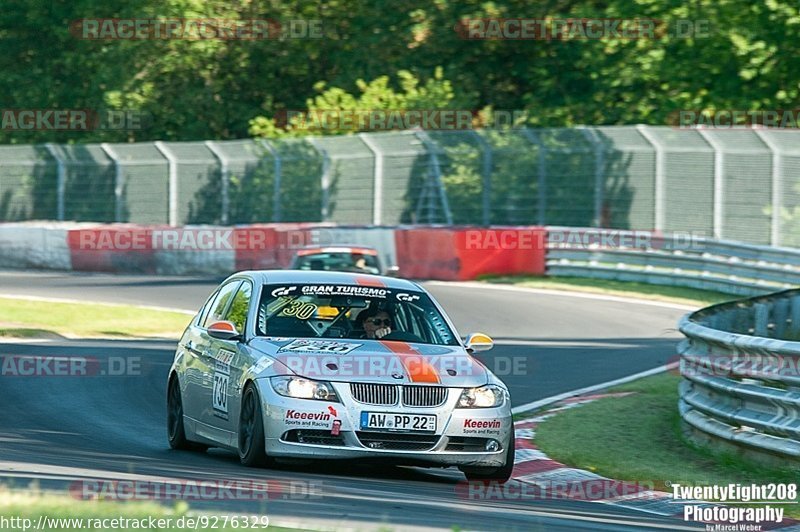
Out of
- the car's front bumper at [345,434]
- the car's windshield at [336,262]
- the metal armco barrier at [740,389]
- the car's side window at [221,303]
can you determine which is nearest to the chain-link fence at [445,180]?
the car's windshield at [336,262]

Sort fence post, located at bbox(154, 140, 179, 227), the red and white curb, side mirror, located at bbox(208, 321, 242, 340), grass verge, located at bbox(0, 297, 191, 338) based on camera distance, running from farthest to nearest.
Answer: fence post, located at bbox(154, 140, 179, 227) → grass verge, located at bbox(0, 297, 191, 338) → side mirror, located at bbox(208, 321, 242, 340) → the red and white curb

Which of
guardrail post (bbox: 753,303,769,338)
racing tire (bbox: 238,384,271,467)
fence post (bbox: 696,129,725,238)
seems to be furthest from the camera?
fence post (bbox: 696,129,725,238)

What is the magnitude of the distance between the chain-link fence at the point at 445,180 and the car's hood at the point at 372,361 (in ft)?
61.1

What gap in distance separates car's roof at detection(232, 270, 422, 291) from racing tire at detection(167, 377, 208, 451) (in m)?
1.15

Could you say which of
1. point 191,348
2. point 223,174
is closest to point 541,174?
point 223,174

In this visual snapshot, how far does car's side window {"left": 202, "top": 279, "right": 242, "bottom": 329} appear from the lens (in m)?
11.8

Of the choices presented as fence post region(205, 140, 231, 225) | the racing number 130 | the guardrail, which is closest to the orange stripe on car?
the racing number 130

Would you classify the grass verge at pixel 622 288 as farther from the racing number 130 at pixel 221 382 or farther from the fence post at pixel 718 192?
the racing number 130 at pixel 221 382

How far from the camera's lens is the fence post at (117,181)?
3975cm

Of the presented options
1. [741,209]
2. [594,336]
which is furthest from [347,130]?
[594,336]

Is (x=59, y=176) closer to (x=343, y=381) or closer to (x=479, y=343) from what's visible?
(x=479, y=343)

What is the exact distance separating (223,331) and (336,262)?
12786 millimetres

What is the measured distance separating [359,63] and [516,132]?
19662 millimetres

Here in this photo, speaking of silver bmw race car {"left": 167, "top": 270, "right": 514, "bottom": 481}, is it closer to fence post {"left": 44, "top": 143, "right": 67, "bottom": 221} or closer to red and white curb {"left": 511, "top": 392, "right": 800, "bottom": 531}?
red and white curb {"left": 511, "top": 392, "right": 800, "bottom": 531}
